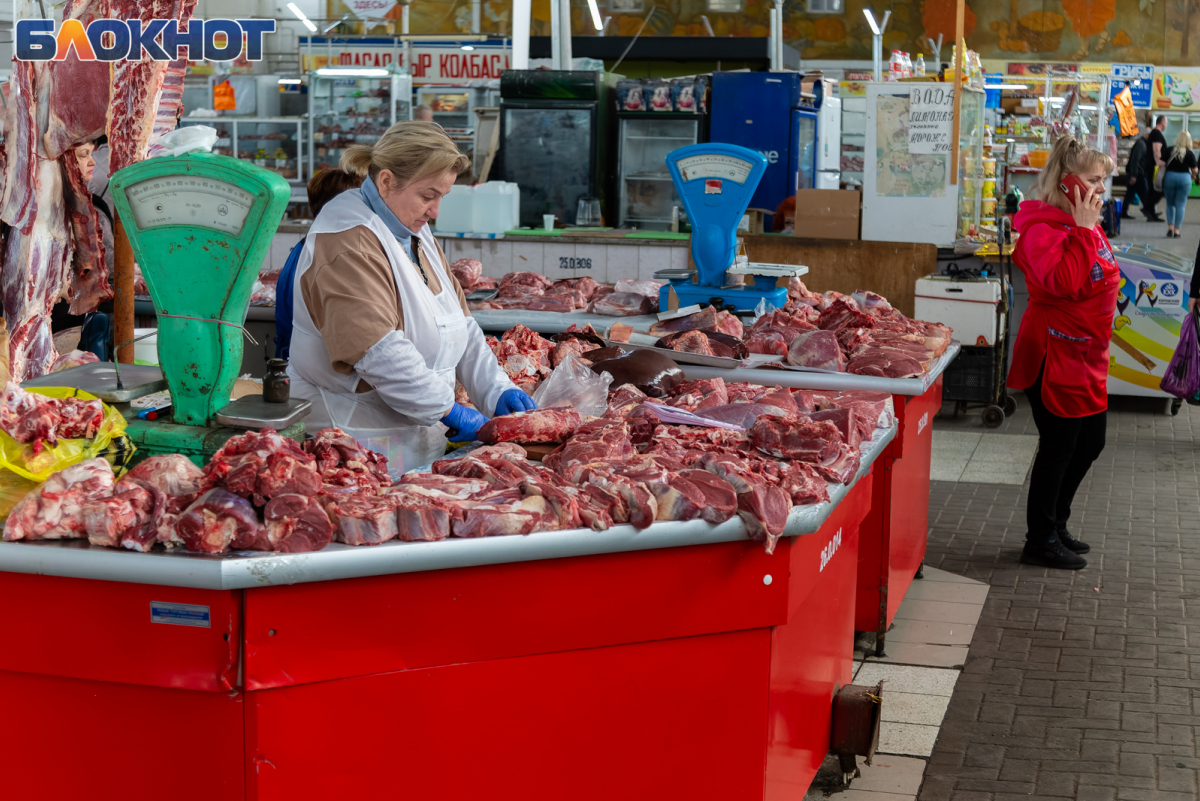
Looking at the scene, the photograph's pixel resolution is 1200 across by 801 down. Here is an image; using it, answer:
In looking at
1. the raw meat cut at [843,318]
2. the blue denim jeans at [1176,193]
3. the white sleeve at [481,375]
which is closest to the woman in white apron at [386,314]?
the white sleeve at [481,375]

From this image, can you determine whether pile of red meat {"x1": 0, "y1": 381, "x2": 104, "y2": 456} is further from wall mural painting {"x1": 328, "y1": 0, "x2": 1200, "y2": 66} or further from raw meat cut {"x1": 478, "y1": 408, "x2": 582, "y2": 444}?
wall mural painting {"x1": 328, "y1": 0, "x2": 1200, "y2": 66}

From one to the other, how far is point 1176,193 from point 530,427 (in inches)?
773

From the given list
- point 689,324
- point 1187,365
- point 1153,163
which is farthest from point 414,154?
point 1153,163

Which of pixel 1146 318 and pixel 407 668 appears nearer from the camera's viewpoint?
pixel 407 668

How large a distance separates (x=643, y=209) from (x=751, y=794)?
826 cm

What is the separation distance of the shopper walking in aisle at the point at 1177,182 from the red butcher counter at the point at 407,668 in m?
19.6

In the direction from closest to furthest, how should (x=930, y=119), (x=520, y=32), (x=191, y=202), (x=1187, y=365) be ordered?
(x=191, y=202), (x=1187, y=365), (x=930, y=119), (x=520, y=32)

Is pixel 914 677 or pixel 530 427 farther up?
pixel 530 427

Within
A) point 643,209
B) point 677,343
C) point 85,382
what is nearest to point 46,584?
point 85,382

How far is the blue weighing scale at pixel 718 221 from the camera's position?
5590 millimetres

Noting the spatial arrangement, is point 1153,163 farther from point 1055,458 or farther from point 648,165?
point 1055,458

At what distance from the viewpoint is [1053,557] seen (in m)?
5.72

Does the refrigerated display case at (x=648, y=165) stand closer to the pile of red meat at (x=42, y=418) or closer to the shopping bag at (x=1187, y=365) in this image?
the shopping bag at (x=1187, y=365)

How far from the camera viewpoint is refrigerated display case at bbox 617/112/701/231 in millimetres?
10375
